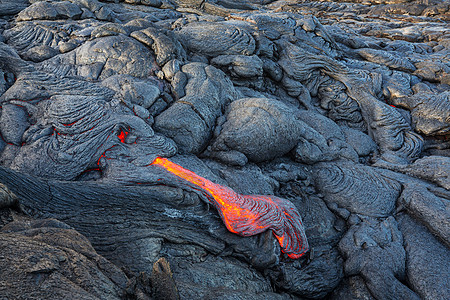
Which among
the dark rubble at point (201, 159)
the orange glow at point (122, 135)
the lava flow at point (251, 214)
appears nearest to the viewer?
the dark rubble at point (201, 159)

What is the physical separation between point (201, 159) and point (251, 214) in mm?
1905

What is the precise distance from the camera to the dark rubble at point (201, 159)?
3.91 m

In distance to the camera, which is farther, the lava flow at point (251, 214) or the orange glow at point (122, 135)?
the orange glow at point (122, 135)

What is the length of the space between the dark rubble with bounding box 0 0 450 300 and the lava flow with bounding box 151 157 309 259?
0.18 metres

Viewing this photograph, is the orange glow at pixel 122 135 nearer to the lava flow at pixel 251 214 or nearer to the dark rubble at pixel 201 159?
the dark rubble at pixel 201 159

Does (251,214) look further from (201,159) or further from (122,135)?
(122,135)

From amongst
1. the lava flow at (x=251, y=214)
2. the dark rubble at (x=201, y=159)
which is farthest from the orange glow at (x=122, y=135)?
the lava flow at (x=251, y=214)

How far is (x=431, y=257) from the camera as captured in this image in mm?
5355

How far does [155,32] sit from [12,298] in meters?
7.18

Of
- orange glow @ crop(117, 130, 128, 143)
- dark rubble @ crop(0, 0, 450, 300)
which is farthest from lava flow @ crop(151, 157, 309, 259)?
orange glow @ crop(117, 130, 128, 143)

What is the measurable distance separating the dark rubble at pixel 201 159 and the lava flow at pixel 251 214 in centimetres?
18

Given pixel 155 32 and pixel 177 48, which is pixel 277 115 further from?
pixel 155 32

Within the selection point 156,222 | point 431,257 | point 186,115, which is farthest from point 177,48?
point 431,257

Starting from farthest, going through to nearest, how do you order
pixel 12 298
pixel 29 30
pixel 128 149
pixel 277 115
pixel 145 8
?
pixel 145 8 → pixel 29 30 → pixel 277 115 → pixel 128 149 → pixel 12 298
